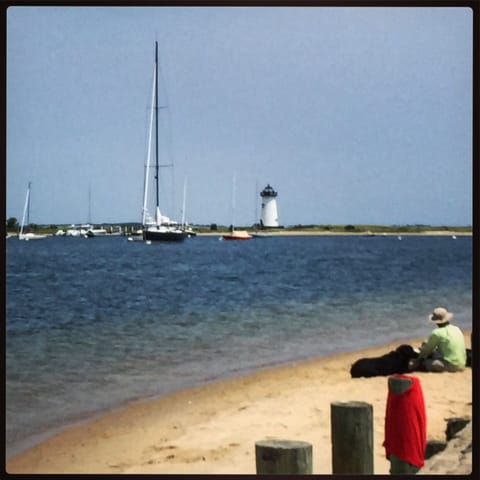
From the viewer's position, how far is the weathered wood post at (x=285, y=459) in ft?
10.2

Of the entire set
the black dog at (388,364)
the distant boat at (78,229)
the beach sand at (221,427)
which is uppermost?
the distant boat at (78,229)

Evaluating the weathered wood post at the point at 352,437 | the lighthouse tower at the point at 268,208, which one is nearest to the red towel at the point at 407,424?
the weathered wood post at the point at 352,437

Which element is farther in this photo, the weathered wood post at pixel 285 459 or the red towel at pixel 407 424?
the red towel at pixel 407 424

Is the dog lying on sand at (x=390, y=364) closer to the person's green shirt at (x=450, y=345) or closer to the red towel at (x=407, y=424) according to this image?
the person's green shirt at (x=450, y=345)

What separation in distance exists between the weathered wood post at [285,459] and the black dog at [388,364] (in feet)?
13.8

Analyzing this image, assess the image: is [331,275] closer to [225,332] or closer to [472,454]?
[225,332]

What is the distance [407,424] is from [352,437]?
40 centimetres

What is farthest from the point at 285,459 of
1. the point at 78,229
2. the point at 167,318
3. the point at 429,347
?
the point at 167,318

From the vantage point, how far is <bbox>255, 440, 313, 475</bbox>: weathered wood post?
3.10 meters

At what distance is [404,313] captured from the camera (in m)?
16.0

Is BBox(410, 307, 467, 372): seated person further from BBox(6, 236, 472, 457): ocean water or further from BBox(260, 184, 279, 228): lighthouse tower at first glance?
BBox(260, 184, 279, 228): lighthouse tower

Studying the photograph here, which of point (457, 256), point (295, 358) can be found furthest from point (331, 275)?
point (295, 358)
